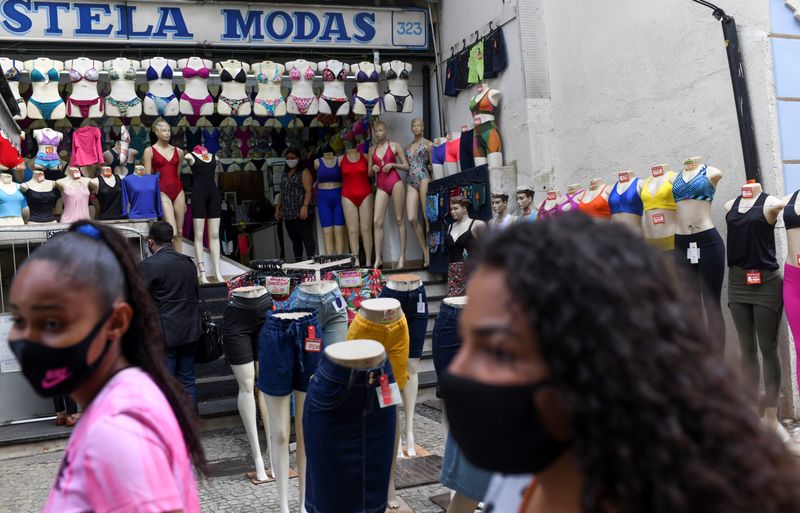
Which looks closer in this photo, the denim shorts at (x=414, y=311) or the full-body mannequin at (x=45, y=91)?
the denim shorts at (x=414, y=311)

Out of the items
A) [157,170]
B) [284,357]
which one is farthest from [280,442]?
→ [157,170]

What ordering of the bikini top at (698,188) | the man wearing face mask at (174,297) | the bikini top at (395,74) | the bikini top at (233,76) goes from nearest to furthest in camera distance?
the man wearing face mask at (174,297)
the bikini top at (698,188)
the bikini top at (233,76)
the bikini top at (395,74)

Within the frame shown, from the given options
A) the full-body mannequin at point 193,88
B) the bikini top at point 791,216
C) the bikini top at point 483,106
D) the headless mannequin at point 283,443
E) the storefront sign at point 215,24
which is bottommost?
the headless mannequin at point 283,443

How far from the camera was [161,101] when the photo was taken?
876cm

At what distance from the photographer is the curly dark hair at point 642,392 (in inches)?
31.1

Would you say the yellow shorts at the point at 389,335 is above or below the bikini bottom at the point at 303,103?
below

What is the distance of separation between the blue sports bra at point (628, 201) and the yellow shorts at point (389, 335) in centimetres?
294

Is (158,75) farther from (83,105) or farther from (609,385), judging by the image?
(609,385)

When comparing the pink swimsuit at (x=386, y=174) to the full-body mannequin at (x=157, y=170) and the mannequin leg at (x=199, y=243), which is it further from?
the full-body mannequin at (x=157, y=170)

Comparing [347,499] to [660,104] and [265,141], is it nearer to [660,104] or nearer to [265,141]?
[660,104]

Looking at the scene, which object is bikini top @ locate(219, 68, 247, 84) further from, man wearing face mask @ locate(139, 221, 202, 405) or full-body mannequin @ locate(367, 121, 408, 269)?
man wearing face mask @ locate(139, 221, 202, 405)

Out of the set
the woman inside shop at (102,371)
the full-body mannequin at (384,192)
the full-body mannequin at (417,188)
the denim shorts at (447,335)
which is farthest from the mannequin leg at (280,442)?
the full-body mannequin at (417,188)

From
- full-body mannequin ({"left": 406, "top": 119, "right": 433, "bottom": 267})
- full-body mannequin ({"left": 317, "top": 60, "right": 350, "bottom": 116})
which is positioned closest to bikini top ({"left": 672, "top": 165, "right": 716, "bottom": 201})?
full-body mannequin ({"left": 406, "top": 119, "right": 433, "bottom": 267})

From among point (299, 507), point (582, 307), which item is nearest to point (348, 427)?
point (299, 507)
